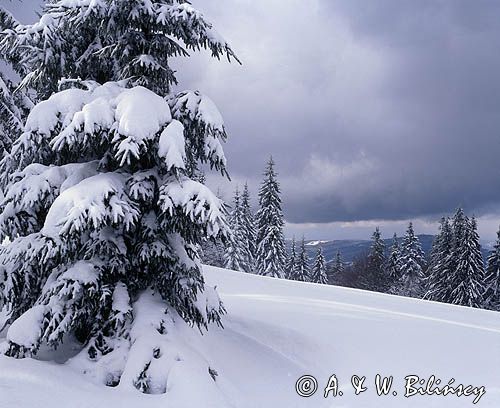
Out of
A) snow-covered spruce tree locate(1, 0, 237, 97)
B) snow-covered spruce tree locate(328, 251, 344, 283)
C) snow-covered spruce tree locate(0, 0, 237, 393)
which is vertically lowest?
snow-covered spruce tree locate(328, 251, 344, 283)

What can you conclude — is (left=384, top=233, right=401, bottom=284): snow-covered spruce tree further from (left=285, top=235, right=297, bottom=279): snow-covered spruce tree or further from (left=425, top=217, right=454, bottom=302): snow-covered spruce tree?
(left=285, top=235, right=297, bottom=279): snow-covered spruce tree

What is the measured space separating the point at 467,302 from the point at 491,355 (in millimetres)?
25871

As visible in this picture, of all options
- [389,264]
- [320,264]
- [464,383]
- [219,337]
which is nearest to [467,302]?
[389,264]

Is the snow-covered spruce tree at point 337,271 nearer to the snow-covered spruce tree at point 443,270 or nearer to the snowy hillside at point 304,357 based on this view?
the snow-covered spruce tree at point 443,270

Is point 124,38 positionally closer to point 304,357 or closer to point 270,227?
point 304,357

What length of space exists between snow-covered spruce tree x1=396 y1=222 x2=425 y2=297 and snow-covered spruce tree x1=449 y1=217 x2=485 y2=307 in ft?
37.7

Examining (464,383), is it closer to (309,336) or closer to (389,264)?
(309,336)

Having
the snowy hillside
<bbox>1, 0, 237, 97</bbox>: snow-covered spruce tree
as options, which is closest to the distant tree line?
the snowy hillside

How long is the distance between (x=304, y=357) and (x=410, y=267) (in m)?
39.3

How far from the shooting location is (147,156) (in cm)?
561

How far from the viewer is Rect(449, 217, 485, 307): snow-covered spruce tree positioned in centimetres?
3147

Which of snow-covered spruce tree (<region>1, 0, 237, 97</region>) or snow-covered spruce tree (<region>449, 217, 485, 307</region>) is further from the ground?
snow-covered spruce tree (<region>1, 0, 237, 97</region>)

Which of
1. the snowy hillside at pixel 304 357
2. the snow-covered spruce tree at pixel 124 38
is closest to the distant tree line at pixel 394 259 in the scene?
the snowy hillside at pixel 304 357

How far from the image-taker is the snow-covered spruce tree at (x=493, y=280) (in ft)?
105
